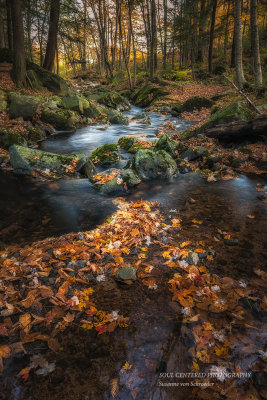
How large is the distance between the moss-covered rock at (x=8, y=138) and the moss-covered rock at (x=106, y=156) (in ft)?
11.0

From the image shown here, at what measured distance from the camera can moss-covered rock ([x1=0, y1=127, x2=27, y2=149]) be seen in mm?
8836

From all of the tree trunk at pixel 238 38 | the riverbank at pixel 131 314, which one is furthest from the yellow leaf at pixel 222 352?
the tree trunk at pixel 238 38

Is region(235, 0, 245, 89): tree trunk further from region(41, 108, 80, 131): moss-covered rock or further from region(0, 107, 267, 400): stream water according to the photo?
region(41, 108, 80, 131): moss-covered rock

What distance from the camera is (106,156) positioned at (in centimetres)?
855

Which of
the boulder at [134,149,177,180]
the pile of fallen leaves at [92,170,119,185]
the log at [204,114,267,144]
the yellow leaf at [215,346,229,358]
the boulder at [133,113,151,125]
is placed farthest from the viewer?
the boulder at [133,113,151,125]

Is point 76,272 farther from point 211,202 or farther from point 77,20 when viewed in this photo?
point 77,20

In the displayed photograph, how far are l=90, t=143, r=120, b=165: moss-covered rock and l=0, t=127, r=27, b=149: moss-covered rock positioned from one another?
11.0ft

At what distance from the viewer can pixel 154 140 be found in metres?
10.2

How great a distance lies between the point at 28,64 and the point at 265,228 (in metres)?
19.2

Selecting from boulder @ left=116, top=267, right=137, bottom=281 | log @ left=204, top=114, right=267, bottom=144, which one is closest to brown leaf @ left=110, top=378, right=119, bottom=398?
boulder @ left=116, top=267, right=137, bottom=281

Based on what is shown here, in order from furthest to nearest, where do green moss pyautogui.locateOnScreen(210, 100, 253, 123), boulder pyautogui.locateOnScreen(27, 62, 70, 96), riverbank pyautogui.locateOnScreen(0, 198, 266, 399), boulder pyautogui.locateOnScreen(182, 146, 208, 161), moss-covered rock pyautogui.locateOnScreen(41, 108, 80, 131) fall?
boulder pyautogui.locateOnScreen(27, 62, 70, 96) → moss-covered rock pyautogui.locateOnScreen(41, 108, 80, 131) → green moss pyautogui.locateOnScreen(210, 100, 253, 123) → boulder pyautogui.locateOnScreen(182, 146, 208, 161) → riverbank pyautogui.locateOnScreen(0, 198, 266, 399)

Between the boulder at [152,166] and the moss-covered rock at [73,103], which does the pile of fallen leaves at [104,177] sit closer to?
the boulder at [152,166]

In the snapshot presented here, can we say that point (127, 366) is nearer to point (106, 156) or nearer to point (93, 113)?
point (106, 156)

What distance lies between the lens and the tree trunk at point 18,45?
13141 millimetres
